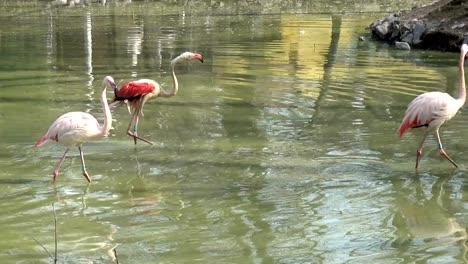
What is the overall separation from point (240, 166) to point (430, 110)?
1962mm

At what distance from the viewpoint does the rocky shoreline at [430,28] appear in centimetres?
1602

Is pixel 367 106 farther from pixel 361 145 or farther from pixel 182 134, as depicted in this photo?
pixel 182 134

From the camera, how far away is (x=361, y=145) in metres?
8.35

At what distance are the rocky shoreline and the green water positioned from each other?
2.94 ft

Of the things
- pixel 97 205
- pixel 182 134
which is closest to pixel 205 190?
pixel 97 205

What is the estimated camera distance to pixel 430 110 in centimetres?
737

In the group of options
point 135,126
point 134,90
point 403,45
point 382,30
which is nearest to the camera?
point 135,126

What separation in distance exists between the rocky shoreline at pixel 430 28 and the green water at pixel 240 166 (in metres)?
0.90

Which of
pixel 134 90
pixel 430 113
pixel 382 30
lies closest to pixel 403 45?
pixel 382 30

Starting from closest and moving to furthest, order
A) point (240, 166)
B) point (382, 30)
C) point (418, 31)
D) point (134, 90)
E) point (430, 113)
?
point (430, 113) < point (240, 166) < point (134, 90) < point (418, 31) < point (382, 30)

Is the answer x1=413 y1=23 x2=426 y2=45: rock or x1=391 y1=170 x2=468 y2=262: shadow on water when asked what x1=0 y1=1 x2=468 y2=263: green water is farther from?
x1=413 y1=23 x2=426 y2=45: rock

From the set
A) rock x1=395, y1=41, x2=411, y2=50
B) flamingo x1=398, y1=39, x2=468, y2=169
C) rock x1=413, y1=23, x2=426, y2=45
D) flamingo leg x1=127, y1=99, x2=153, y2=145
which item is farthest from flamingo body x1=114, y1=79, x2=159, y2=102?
rock x1=413, y1=23, x2=426, y2=45

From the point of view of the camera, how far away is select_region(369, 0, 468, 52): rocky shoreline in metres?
16.0

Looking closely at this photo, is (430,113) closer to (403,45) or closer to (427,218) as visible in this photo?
(427,218)
